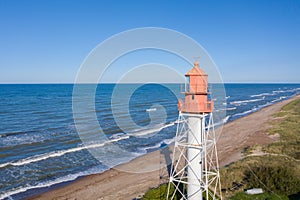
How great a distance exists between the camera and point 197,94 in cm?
1045

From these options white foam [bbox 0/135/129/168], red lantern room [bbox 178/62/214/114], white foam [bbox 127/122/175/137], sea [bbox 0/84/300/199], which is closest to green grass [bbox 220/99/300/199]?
red lantern room [bbox 178/62/214/114]

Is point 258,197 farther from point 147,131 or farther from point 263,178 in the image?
point 147,131

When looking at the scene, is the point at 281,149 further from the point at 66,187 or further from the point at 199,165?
the point at 66,187

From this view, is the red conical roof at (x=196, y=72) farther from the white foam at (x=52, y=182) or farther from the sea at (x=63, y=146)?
the white foam at (x=52, y=182)

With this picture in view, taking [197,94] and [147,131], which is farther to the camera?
[147,131]

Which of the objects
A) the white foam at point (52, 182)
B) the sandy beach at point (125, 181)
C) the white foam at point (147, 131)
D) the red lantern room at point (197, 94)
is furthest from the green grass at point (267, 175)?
the white foam at point (147, 131)

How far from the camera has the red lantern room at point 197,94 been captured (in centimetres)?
1035

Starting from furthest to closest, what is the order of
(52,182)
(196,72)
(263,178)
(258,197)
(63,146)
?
(63,146), (52,182), (263,178), (258,197), (196,72)

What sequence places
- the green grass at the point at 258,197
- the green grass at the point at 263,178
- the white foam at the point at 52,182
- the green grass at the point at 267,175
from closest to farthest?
the green grass at the point at 258,197 < the green grass at the point at 263,178 < the green grass at the point at 267,175 < the white foam at the point at 52,182

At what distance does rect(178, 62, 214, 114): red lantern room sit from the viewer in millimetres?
10352

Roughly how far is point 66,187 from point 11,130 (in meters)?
21.5

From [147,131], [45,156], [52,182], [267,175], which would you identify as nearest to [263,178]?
[267,175]

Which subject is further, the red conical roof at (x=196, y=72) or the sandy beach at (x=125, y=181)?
the sandy beach at (x=125, y=181)

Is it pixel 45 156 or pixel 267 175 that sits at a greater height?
pixel 267 175
